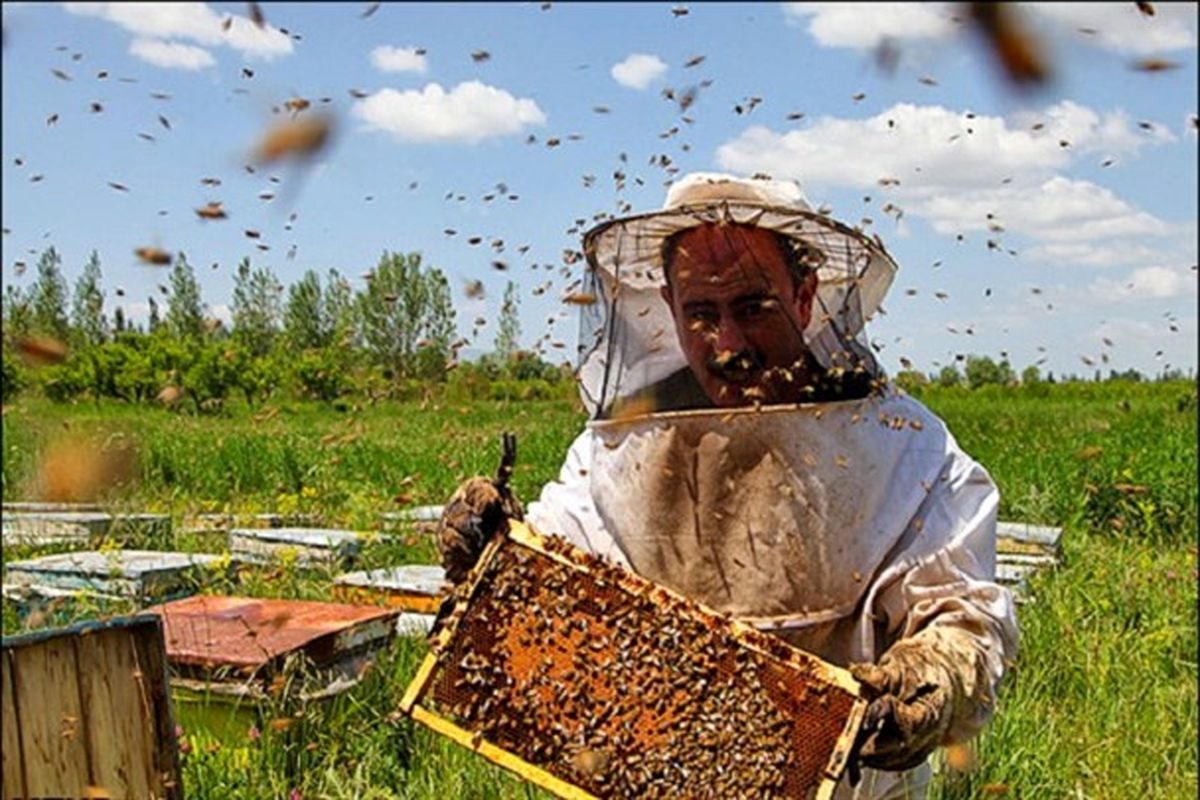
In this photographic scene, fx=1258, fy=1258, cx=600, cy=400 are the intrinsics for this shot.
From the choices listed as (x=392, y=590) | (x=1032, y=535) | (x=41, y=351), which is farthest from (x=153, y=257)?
(x=1032, y=535)

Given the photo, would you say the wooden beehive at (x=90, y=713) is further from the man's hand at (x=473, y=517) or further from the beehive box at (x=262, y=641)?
the beehive box at (x=262, y=641)

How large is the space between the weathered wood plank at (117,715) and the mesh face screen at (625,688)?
0.77 meters

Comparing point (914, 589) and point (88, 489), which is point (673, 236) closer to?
point (914, 589)

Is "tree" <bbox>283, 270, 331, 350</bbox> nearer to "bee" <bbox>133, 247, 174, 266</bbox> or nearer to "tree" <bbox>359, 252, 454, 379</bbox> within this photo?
"tree" <bbox>359, 252, 454, 379</bbox>

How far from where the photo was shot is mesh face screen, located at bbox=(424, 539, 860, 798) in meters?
2.60

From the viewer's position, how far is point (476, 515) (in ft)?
9.52

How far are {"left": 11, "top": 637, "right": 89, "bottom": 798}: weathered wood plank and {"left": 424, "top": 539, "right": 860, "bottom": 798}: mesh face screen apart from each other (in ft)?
2.63

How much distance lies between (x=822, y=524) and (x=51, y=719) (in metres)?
1.76

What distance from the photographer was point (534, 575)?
9.52 feet

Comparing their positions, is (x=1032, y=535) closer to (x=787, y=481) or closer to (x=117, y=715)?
(x=787, y=481)

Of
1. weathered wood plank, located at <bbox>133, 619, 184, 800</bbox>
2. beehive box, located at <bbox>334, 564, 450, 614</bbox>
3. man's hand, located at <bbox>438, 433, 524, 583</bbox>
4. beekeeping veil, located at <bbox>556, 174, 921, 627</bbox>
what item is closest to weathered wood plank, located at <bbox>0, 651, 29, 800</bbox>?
weathered wood plank, located at <bbox>133, 619, 184, 800</bbox>

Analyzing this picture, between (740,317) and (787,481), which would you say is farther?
(740,317)

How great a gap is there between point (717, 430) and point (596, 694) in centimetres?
65

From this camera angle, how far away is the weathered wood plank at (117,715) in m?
2.91
